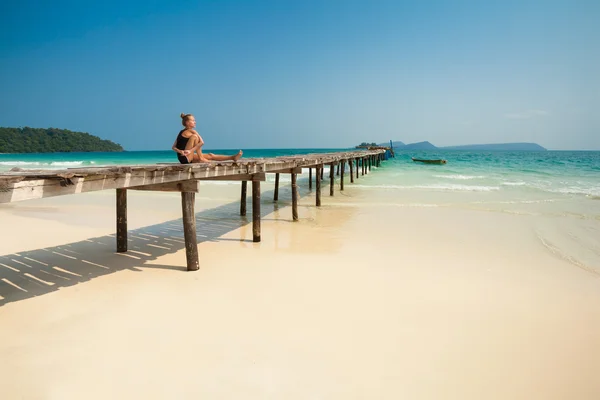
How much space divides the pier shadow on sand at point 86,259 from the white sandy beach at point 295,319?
0.04m

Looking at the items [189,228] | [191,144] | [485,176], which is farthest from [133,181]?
[485,176]

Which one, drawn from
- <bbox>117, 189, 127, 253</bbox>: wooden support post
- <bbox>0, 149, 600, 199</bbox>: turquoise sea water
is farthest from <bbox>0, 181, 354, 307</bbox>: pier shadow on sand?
<bbox>0, 149, 600, 199</bbox>: turquoise sea water

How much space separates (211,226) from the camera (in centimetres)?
906

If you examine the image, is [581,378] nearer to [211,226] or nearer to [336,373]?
[336,373]

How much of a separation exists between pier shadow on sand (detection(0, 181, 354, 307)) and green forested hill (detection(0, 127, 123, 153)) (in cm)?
10983

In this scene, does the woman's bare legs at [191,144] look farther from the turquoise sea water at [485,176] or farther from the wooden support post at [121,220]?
the turquoise sea water at [485,176]

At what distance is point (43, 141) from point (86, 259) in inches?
4679

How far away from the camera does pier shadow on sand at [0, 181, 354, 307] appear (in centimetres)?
481

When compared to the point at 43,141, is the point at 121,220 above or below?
below

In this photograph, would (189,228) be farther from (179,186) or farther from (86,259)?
(86,259)

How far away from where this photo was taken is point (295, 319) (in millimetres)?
4027

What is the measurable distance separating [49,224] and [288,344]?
7.89 m

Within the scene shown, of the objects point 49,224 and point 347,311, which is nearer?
point 347,311

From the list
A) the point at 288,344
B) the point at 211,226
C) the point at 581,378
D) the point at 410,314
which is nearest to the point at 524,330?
the point at 581,378
